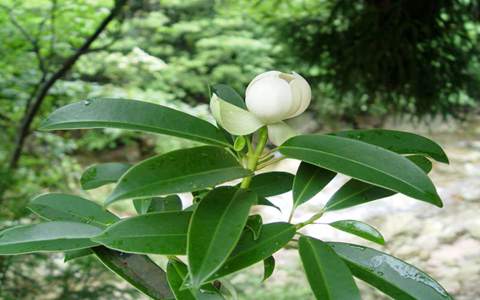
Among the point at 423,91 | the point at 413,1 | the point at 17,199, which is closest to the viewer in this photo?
the point at 17,199

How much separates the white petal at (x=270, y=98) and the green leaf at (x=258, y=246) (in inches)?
3.7

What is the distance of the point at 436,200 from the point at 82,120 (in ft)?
0.98

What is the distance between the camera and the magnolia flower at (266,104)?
44 cm

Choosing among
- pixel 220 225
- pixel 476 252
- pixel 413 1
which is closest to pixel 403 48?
pixel 413 1

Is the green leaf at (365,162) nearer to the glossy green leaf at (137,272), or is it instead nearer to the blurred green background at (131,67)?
the glossy green leaf at (137,272)

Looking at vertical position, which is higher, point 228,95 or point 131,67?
point 228,95

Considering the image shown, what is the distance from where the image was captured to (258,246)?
0.42m

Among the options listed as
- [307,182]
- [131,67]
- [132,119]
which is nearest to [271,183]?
[307,182]

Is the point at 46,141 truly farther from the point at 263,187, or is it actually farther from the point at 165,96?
the point at 263,187

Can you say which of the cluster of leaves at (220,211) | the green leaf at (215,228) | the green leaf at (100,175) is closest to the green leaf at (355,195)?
the cluster of leaves at (220,211)

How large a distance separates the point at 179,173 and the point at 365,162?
0.49 feet

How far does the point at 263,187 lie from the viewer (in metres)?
0.54

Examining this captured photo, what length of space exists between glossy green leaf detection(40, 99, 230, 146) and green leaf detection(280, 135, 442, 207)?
0.08 m

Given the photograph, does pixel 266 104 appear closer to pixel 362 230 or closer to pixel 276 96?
pixel 276 96
